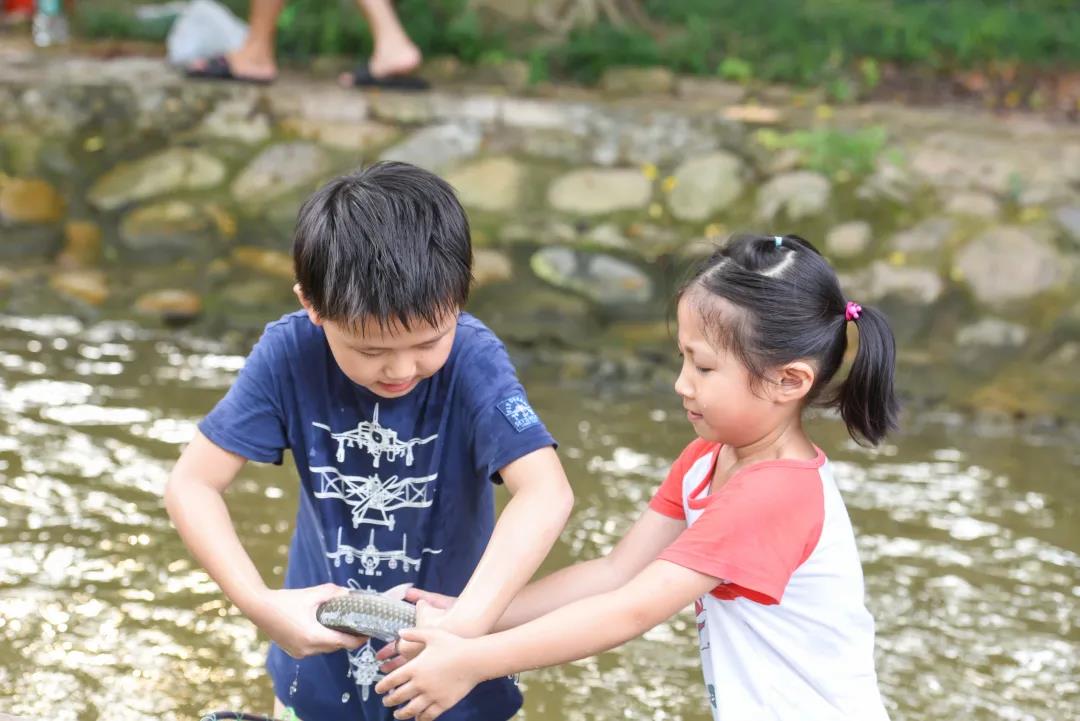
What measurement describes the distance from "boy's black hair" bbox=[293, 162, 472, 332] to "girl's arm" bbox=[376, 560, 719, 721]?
430mm

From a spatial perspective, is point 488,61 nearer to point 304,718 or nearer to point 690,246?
point 690,246

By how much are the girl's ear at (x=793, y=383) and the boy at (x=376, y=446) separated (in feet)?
1.11

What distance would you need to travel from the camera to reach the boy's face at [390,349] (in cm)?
188

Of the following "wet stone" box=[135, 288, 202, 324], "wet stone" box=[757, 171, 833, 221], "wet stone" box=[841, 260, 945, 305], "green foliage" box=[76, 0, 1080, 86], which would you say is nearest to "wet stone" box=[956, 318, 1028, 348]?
"wet stone" box=[841, 260, 945, 305]

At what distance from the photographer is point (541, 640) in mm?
1862

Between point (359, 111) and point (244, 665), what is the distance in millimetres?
2874

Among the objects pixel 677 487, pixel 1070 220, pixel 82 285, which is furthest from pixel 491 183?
pixel 677 487

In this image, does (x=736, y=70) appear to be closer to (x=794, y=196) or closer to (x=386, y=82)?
(x=794, y=196)

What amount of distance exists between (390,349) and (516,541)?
→ 32cm

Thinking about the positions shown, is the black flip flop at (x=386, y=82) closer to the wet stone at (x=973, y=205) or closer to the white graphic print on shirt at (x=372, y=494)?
the wet stone at (x=973, y=205)

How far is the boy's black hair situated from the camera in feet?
6.07

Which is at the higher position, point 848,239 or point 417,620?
point 417,620

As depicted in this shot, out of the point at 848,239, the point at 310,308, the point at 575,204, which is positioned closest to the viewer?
the point at 310,308

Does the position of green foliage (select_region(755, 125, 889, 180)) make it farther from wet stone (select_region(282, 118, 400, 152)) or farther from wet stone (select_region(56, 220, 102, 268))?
wet stone (select_region(56, 220, 102, 268))
